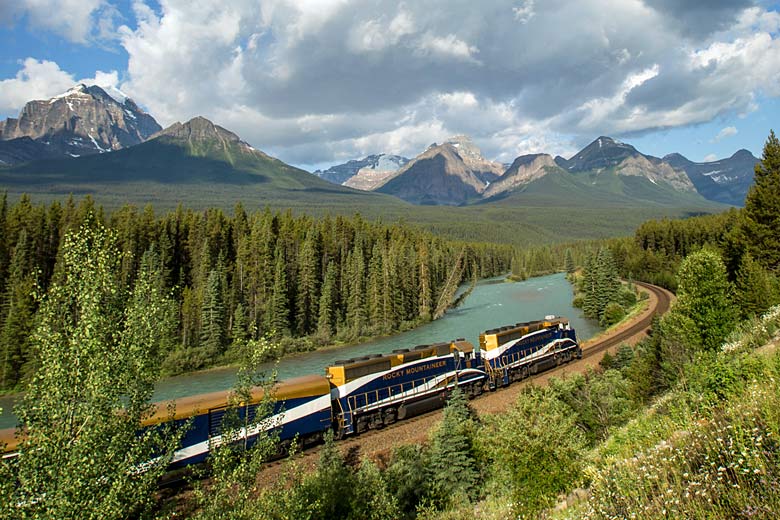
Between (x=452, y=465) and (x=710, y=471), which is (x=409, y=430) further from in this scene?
(x=710, y=471)

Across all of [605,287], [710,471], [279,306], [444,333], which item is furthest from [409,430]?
[605,287]

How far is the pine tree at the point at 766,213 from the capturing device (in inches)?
1647

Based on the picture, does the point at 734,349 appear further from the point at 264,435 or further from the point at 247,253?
the point at 247,253

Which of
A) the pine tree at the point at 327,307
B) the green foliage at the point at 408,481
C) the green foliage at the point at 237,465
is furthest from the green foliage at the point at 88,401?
the pine tree at the point at 327,307

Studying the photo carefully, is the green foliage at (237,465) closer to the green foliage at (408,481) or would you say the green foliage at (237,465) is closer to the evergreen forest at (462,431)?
the evergreen forest at (462,431)

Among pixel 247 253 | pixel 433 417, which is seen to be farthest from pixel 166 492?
pixel 247 253

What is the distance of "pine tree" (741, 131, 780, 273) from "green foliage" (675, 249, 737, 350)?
64.4 ft

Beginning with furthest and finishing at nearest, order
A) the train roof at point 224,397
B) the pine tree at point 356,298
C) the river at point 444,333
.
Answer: the pine tree at point 356,298
the river at point 444,333
the train roof at point 224,397

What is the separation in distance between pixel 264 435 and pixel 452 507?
8.89 m

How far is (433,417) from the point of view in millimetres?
26812

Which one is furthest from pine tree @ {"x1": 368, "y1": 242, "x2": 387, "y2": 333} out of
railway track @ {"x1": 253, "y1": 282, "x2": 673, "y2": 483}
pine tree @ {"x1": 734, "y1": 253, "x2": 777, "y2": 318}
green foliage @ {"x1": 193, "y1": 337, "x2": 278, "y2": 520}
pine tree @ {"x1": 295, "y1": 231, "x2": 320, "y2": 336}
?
green foliage @ {"x1": 193, "y1": 337, "x2": 278, "y2": 520}

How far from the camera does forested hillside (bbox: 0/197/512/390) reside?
50094 mm

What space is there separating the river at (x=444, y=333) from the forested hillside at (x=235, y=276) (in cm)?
339

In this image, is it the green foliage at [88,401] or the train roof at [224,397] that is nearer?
A: the green foliage at [88,401]
